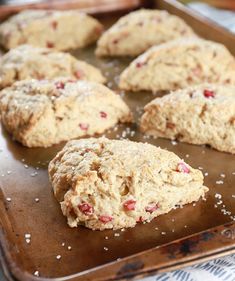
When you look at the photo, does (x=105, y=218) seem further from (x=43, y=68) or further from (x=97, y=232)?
(x=43, y=68)

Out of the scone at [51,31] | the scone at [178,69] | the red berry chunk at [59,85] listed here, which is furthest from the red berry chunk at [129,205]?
the scone at [51,31]

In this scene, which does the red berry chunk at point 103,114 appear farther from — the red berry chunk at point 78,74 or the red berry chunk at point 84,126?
the red berry chunk at point 78,74

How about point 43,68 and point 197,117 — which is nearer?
point 197,117

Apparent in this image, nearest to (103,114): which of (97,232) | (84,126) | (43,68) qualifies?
(84,126)

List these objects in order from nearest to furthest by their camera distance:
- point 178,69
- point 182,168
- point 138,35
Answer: point 182,168, point 178,69, point 138,35

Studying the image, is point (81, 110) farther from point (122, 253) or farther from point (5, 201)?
point (122, 253)

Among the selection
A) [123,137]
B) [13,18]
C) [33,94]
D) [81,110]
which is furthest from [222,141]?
[13,18]
